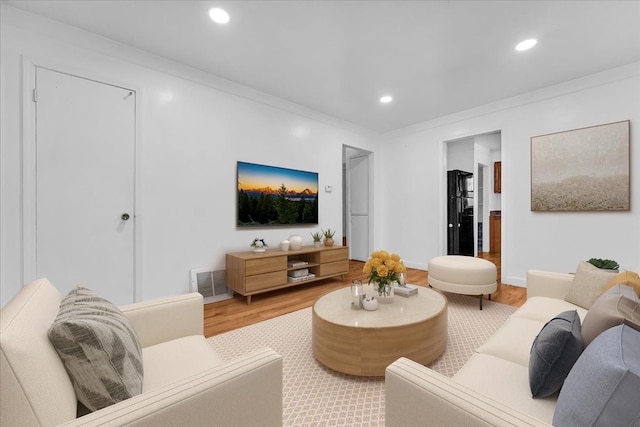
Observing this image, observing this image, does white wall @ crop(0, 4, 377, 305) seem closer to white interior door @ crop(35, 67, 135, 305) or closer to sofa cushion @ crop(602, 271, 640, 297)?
white interior door @ crop(35, 67, 135, 305)

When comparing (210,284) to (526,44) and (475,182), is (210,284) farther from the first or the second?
(475,182)

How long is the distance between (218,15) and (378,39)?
1.43 metres

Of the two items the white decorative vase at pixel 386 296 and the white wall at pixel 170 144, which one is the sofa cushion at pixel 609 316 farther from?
the white wall at pixel 170 144

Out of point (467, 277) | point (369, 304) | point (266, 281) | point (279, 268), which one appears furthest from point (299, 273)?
point (467, 277)

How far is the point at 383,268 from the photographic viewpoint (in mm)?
2006

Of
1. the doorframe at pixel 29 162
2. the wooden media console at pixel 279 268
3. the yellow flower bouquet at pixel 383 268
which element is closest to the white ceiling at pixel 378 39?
the doorframe at pixel 29 162

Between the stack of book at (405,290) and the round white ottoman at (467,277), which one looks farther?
the round white ottoman at (467,277)

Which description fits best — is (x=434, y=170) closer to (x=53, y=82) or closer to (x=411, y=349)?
(x=411, y=349)

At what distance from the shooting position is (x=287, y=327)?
2.55 m

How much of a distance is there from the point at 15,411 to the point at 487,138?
736 centimetres

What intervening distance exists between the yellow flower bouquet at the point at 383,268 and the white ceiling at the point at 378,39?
6.48 ft

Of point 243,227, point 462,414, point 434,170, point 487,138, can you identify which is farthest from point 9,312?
point 487,138

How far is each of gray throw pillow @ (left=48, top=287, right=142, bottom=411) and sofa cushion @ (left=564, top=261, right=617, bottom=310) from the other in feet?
8.46

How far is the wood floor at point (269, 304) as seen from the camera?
271 centimetres
